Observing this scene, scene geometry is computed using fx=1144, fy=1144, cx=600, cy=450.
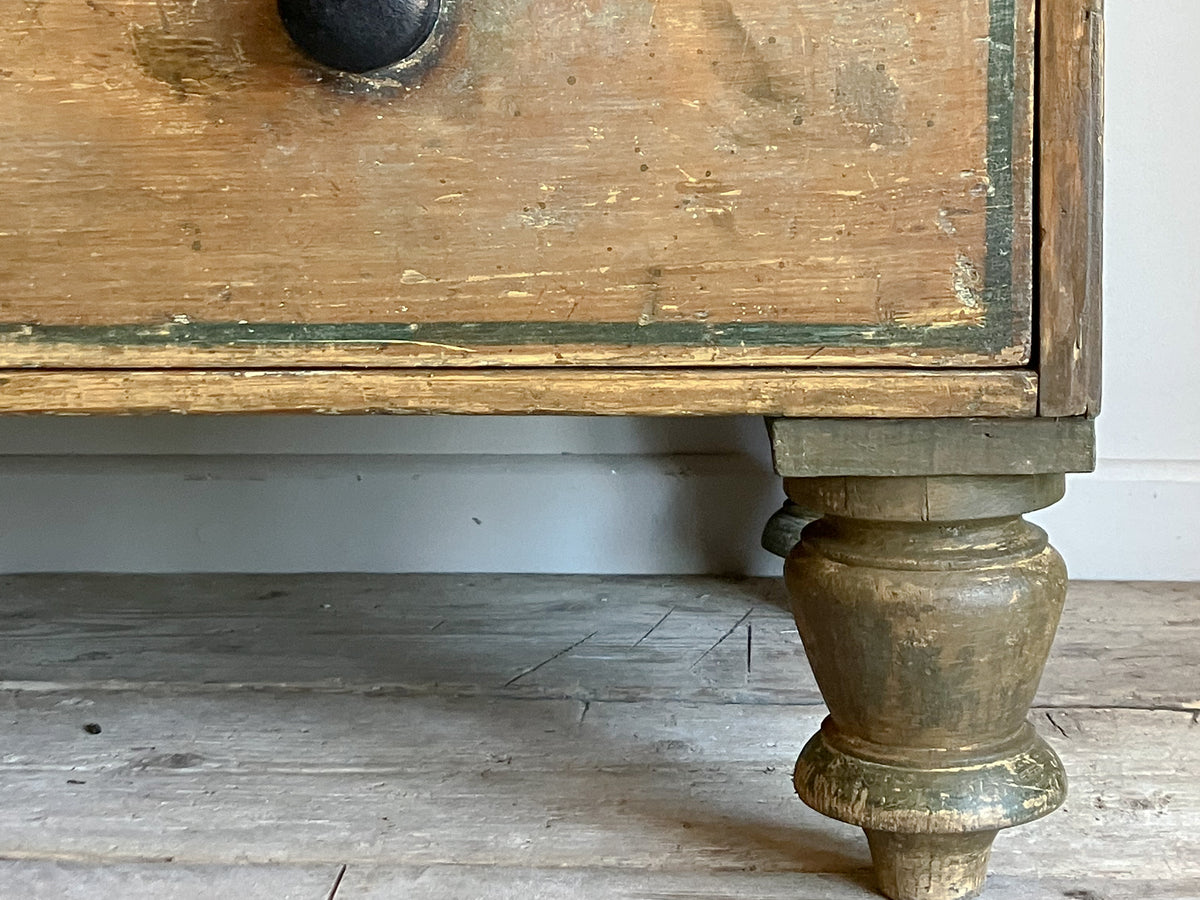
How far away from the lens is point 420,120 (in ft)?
1.57

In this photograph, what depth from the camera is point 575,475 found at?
3.66 feet

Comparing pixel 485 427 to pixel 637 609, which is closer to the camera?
pixel 637 609

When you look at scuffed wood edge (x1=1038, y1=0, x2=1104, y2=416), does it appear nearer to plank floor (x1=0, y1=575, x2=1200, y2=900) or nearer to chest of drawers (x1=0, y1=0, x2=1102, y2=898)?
chest of drawers (x1=0, y1=0, x2=1102, y2=898)

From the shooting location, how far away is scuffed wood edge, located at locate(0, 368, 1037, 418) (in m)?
0.48

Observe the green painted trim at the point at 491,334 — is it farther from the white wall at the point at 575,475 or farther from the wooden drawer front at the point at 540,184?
the white wall at the point at 575,475

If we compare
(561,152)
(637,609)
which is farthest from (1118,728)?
(561,152)

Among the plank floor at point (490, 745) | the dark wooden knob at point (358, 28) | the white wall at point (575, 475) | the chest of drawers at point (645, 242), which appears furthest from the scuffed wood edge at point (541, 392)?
the white wall at point (575, 475)

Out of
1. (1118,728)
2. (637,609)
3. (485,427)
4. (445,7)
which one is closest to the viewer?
(445,7)

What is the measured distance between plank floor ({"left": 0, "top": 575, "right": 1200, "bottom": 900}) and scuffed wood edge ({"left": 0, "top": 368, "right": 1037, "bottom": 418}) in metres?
0.24

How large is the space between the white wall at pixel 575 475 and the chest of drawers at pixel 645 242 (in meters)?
0.61

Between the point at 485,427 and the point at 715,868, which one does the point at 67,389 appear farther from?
the point at 485,427

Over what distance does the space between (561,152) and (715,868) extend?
355 millimetres

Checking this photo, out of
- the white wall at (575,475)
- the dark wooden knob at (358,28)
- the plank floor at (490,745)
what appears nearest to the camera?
the dark wooden knob at (358,28)

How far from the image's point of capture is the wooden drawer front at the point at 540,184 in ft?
1.53
